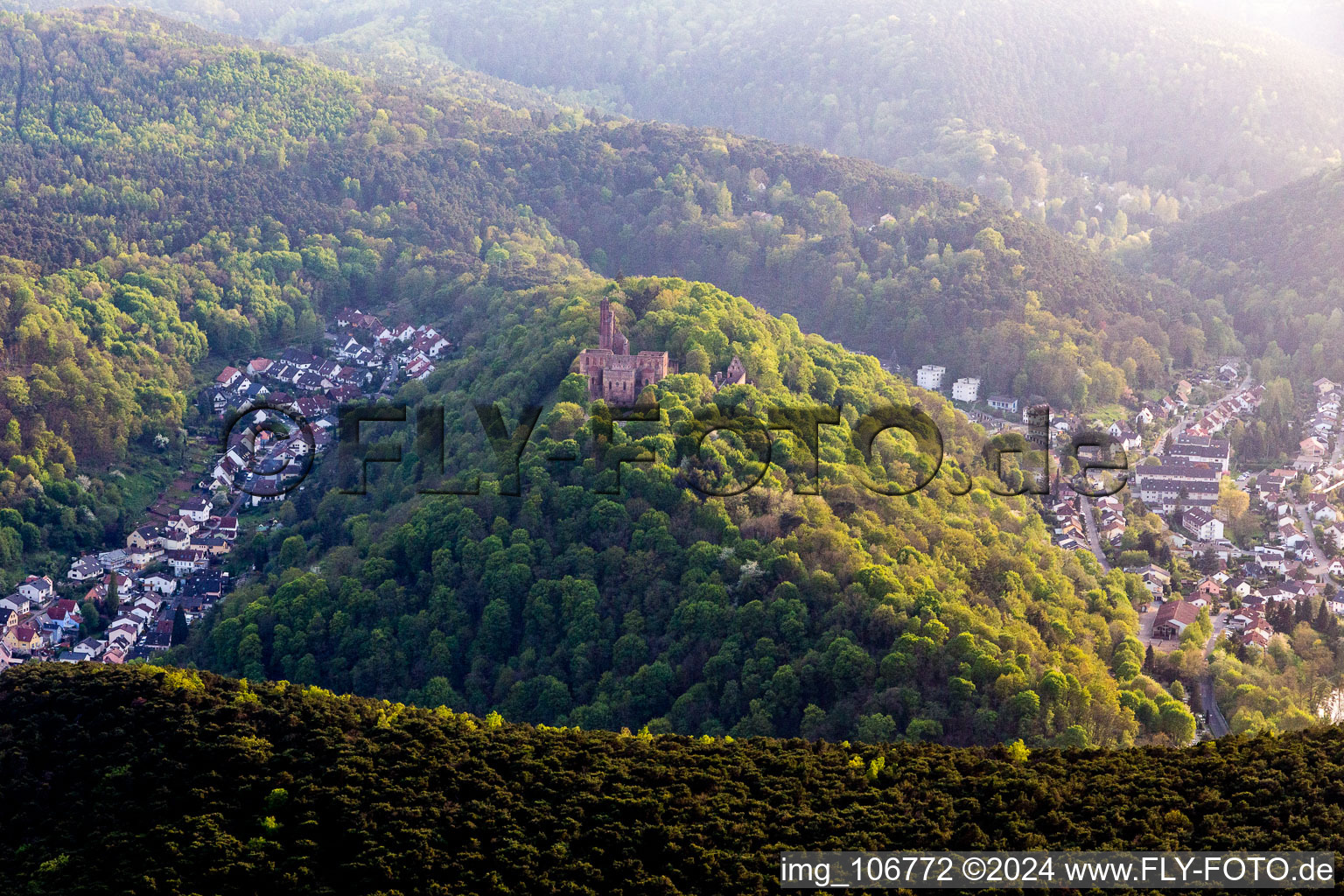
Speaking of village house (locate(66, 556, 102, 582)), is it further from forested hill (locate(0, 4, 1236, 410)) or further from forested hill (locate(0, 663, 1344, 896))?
forested hill (locate(0, 4, 1236, 410))

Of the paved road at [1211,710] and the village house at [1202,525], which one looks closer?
the paved road at [1211,710]

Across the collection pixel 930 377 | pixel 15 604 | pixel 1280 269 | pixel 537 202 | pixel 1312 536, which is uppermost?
pixel 537 202

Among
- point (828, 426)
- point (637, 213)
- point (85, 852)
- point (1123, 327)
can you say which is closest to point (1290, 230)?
point (1123, 327)

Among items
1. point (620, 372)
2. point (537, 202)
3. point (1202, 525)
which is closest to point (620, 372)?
point (620, 372)

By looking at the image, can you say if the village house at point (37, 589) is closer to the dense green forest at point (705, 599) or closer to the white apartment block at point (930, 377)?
the dense green forest at point (705, 599)

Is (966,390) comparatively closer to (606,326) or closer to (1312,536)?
(1312,536)

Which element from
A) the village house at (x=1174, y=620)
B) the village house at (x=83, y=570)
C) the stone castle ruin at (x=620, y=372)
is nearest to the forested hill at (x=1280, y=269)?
the village house at (x=1174, y=620)

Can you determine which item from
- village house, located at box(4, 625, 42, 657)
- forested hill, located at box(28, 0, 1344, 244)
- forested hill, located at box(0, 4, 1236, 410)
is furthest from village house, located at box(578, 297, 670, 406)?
forested hill, located at box(28, 0, 1344, 244)
